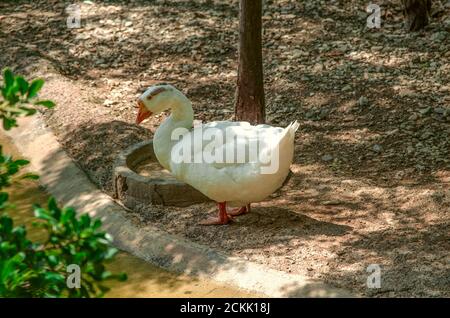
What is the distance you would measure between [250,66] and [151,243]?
208 centimetres

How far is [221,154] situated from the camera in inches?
256

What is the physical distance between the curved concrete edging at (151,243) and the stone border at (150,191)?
13cm

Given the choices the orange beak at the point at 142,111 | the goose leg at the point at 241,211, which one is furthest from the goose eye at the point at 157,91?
the goose leg at the point at 241,211

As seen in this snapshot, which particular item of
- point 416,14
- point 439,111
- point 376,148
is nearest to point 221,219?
point 376,148

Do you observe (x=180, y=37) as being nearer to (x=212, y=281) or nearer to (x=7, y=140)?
(x=7, y=140)

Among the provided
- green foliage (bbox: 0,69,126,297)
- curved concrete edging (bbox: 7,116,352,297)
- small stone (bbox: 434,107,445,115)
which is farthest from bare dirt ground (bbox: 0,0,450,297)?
green foliage (bbox: 0,69,126,297)

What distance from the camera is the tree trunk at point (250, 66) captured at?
25.1 ft

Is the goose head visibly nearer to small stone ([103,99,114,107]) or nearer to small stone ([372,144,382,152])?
small stone ([372,144,382,152])

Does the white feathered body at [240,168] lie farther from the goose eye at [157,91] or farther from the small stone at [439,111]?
the small stone at [439,111]

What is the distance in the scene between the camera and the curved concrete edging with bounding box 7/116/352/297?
5844mm

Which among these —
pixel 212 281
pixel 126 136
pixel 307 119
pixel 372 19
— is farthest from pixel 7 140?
pixel 372 19

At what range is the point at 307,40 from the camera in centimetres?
1044

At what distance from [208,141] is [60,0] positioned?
6.35 metres

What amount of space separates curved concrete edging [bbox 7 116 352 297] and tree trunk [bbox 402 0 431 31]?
461 cm
